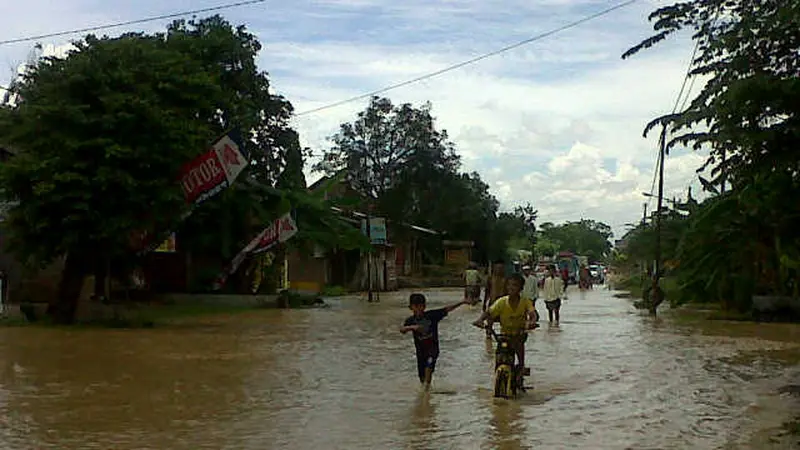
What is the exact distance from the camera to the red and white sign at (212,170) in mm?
24375

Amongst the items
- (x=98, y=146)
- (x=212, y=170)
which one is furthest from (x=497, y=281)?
(x=98, y=146)

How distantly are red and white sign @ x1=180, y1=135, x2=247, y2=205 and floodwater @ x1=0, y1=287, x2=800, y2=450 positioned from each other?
331cm

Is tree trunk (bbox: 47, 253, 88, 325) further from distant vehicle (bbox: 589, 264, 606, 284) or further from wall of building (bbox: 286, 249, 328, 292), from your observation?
distant vehicle (bbox: 589, 264, 606, 284)

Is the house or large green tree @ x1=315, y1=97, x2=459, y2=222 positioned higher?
large green tree @ x1=315, y1=97, x2=459, y2=222

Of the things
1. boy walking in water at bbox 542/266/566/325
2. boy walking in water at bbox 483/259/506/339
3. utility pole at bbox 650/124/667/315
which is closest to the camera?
boy walking in water at bbox 483/259/506/339

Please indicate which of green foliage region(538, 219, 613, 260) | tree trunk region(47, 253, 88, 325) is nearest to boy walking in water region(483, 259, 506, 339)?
tree trunk region(47, 253, 88, 325)

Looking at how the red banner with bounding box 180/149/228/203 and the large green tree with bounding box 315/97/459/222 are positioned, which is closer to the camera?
the red banner with bounding box 180/149/228/203

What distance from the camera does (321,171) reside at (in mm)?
79625

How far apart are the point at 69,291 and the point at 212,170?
4.85 metres

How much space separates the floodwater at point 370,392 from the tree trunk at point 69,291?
1.89 meters

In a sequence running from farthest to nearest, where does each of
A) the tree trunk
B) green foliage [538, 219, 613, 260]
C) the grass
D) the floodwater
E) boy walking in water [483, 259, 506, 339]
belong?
1. green foliage [538, 219, 613, 260]
2. the tree trunk
3. the grass
4. boy walking in water [483, 259, 506, 339]
5. the floodwater

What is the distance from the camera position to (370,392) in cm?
1381

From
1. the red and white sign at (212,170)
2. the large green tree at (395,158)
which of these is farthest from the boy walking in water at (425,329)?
the large green tree at (395,158)

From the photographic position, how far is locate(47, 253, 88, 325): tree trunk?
84.2 ft
